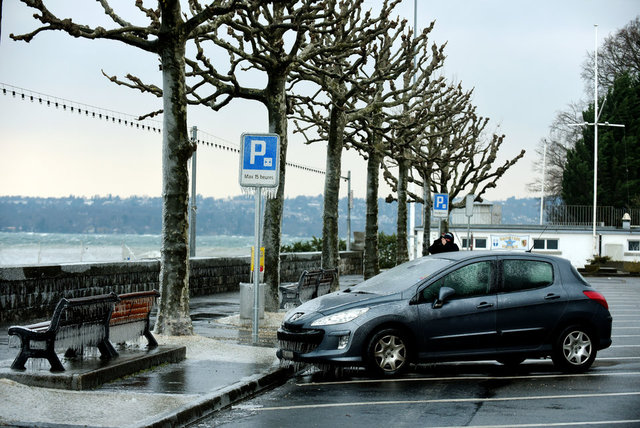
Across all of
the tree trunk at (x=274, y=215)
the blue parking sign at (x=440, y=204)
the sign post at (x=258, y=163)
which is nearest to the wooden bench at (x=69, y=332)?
the sign post at (x=258, y=163)

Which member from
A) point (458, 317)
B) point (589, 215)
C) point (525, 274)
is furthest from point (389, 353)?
point (589, 215)

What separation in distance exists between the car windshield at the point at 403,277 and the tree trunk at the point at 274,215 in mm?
7131

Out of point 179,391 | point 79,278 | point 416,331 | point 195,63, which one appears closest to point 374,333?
point 416,331

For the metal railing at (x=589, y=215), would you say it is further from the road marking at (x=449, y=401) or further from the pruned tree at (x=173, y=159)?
the road marking at (x=449, y=401)

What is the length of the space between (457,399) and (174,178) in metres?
6.77

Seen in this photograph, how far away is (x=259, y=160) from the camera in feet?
48.0

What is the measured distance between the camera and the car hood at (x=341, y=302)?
38.0ft

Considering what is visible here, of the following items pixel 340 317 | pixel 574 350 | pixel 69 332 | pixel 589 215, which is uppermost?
pixel 589 215

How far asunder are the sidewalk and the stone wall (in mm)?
2509

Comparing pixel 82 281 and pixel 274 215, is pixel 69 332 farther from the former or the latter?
pixel 274 215

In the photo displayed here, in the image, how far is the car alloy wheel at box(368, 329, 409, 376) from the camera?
37.4 feet

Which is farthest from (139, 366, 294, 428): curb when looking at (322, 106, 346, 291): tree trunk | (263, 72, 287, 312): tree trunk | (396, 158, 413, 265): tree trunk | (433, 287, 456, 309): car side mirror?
(396, 158, 413, 265): tree trunk

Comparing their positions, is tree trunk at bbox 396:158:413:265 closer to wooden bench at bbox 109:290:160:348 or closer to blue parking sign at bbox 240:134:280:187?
blue parking sign at bbox 240:134:280:187

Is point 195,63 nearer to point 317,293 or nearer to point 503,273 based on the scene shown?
point 317,293
